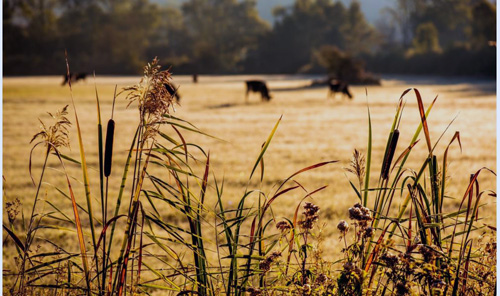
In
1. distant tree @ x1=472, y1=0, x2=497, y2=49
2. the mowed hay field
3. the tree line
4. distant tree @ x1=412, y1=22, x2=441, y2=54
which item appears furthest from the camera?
the tree line

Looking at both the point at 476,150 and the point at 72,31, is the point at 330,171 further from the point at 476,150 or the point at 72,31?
the point at 72,31

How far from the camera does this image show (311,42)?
73.0m

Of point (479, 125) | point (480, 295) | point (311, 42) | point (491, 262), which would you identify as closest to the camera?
point (480, 295)

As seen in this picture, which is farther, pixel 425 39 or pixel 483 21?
pixel 425 39

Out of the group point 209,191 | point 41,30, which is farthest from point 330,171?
point 41,30

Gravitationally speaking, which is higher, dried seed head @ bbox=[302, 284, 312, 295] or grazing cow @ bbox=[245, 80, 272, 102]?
dried seed head @ bbox=[302, 284, 312, 295]

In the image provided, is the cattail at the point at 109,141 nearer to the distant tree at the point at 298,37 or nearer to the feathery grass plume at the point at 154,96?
the feathery grass plume at the point at 154,96

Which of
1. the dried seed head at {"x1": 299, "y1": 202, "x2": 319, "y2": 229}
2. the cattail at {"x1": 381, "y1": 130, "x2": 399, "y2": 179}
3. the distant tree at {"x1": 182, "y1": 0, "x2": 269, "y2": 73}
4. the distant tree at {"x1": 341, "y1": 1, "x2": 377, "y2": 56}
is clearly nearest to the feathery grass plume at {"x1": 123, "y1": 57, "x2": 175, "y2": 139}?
the dried seed head at {"x1": 299, "y1": 202, "x2": 319, "y2": 229}

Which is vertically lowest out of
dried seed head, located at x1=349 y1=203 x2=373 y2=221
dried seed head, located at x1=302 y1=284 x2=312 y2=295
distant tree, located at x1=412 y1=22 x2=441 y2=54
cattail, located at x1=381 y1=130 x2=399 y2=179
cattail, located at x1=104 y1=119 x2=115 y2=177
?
dried seed head, located at x1=302 y1=284 x2=312 y2=295

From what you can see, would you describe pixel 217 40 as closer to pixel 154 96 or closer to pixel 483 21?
pixel 483 21

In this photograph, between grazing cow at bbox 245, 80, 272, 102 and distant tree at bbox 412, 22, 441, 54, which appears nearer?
grazing cow at bbox 245, 80, 272, 102

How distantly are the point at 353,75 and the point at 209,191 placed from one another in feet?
111

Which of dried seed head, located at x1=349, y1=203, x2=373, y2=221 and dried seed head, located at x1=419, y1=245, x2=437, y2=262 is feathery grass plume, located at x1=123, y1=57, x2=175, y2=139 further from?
dried seed head, located at x1=419, y1=245, x2=437, y2=262

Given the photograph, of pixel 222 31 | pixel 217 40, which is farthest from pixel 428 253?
pixel 222 31
